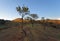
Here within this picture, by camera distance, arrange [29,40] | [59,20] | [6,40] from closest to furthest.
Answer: [29,40] → [6,40] → [59,20]

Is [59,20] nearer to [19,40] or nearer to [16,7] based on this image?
[16,7]

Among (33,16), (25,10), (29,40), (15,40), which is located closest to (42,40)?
(29,40)

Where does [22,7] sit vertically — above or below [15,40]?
above

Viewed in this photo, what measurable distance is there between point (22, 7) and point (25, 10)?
4.91ft

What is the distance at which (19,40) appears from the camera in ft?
87.4

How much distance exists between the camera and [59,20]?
107 meters

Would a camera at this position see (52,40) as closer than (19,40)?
No

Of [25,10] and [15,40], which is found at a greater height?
[25,10]

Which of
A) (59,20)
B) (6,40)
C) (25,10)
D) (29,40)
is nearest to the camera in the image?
(29,40)

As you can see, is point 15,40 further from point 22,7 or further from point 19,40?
point 22,7

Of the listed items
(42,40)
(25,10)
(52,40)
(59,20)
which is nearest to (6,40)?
(42,40)

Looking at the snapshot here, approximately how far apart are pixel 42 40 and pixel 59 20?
8171cm

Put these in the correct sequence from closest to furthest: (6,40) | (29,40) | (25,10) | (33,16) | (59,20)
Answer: (29,40) < (6,40) < (25,10) < (33,16) < (59,20)

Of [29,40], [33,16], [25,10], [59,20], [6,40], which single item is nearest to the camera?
[29,40]
